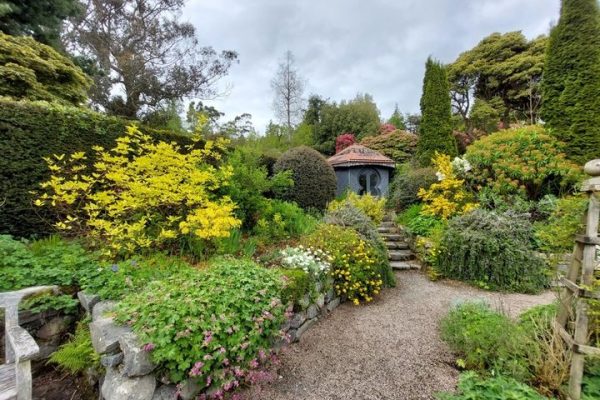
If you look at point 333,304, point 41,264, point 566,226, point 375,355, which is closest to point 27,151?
point 41,264

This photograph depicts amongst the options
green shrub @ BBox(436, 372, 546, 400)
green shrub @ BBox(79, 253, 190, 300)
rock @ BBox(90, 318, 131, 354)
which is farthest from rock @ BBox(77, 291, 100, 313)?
green shrub @ BBox(436, 372, 546, 400)

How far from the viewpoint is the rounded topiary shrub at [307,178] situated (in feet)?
21.8

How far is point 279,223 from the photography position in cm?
464

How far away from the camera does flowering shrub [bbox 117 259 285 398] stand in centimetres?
164

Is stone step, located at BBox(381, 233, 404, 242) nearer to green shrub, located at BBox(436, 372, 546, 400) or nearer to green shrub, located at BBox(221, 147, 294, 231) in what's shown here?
green shrub, located at BBox(221, 147, 294, 231)

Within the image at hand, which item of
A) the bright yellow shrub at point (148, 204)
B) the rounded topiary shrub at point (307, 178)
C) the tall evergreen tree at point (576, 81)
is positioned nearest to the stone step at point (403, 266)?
the rounded topiary shrub at point (307, 178)

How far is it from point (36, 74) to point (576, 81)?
42.3 feet

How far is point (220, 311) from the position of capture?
187 centimetres

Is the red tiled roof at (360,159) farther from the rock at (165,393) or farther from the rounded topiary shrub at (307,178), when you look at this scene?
the rock at (165,393)

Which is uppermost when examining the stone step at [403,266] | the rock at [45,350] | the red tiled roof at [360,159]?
the red tiled roof at [360,159]

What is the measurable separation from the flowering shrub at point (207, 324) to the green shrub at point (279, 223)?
217cm

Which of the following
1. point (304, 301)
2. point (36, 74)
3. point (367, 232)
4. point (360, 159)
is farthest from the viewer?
point (360, 159)

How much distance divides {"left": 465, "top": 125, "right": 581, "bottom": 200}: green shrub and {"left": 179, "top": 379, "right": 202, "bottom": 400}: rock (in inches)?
273

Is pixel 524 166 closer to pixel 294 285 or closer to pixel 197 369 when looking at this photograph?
pixel 294 285
